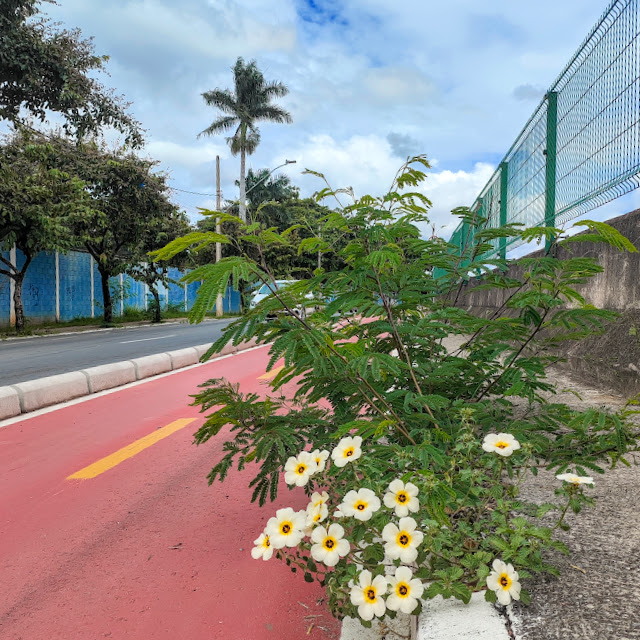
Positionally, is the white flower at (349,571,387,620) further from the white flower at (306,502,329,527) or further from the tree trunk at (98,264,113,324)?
the tree trunk at (98,264,113,324)

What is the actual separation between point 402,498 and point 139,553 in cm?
147

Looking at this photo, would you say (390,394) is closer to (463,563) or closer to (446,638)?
(463,563)

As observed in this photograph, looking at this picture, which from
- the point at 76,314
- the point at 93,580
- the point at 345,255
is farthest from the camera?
the point at 76,314

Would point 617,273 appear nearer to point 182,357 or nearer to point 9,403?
point 9,403

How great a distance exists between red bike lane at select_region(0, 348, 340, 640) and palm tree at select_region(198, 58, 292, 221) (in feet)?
109

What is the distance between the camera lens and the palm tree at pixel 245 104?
36.1 m

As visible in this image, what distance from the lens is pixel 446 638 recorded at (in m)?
1.53

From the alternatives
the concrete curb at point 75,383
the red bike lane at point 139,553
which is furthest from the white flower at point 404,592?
the concrete curb at point 75,383

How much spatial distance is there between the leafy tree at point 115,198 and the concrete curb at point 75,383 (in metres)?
13.3

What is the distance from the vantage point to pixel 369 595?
158 centimetres

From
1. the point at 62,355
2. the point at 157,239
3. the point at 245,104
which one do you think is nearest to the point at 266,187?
the point at 245,104

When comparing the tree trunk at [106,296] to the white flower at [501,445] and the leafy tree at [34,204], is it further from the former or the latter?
the white flower at [501,445]

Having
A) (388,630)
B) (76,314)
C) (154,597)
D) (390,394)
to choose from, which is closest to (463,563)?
(388,630)

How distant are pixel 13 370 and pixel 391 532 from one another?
892cm
